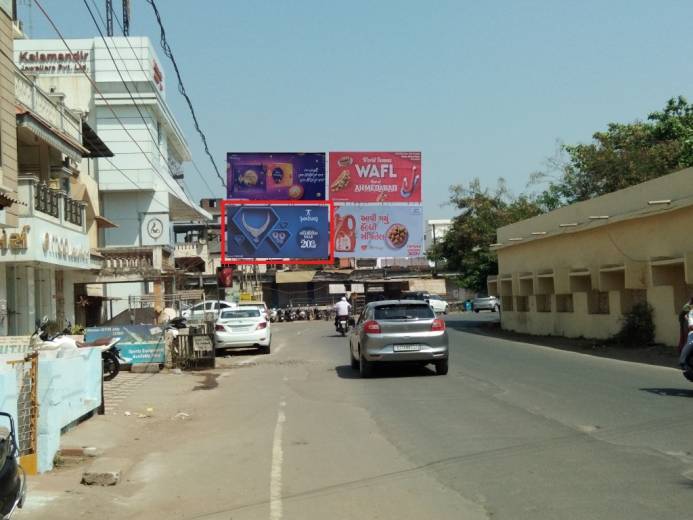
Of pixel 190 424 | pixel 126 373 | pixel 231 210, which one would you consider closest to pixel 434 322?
pixel 190 424

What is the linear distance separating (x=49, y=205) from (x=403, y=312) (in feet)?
35.0

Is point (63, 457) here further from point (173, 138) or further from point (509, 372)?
point (173, 138)

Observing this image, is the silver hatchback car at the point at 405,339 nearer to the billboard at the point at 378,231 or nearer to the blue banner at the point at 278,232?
the blue banner at the point at 278,232

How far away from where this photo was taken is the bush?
72.7ft

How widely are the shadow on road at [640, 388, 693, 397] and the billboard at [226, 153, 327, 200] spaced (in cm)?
2548

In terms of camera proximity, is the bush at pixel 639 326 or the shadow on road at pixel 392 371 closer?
the shadow on road at pixel 392 371

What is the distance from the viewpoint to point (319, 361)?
72.2ft

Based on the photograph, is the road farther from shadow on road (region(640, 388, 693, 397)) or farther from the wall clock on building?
the wall clock on building

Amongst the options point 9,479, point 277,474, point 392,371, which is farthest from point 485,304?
point 9,479

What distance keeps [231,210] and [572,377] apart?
2367cm

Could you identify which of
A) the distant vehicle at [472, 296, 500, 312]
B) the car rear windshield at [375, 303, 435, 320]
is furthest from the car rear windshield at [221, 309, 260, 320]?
the distant vehicle at [472, 296, 500, 312]

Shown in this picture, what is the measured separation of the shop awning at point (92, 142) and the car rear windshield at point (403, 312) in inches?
633

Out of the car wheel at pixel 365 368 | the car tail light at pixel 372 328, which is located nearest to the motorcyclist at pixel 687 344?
the car tail light at pixel 372 328

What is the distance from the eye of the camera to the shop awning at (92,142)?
2931 centimetres
